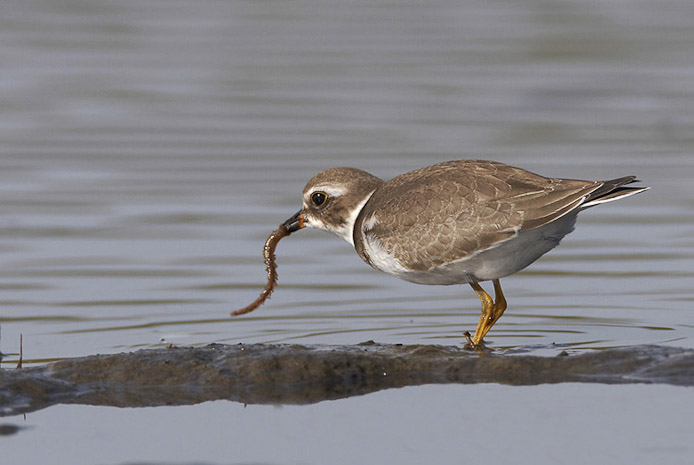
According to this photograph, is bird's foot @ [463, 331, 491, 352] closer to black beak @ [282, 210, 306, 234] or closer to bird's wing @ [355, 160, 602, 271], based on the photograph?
bird's wing @ [355, 160, 602, 271]

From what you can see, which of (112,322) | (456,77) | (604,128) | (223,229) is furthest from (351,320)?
(456,77)

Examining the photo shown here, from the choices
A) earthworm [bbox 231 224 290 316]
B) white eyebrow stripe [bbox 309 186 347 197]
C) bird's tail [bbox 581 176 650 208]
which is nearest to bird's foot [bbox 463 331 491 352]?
bird's tail [bbox 581 176 650 208]

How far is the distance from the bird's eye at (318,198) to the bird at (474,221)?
1.77 feet

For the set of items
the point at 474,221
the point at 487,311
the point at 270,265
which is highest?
the point at 474,221

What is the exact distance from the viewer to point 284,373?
31.2ft

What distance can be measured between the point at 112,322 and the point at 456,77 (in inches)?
568

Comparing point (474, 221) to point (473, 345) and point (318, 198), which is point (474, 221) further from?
point (318, 198)

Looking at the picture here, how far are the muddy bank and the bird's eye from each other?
2.59 metres

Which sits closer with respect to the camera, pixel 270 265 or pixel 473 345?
pixel 473 345

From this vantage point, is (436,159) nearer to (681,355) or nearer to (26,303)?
(26,303)

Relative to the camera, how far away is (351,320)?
1214 centimetres

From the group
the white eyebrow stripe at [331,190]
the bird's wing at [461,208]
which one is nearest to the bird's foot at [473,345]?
the bird's wing at [461,208]

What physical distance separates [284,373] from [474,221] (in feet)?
7.24

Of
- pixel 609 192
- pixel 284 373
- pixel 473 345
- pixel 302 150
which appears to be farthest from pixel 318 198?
pixel 302 150
